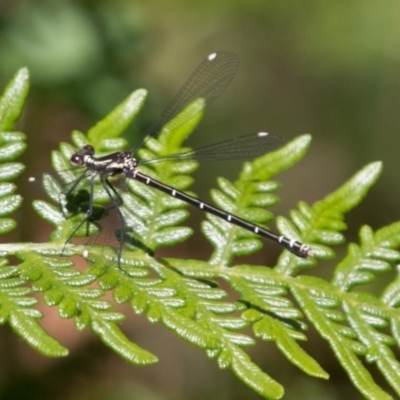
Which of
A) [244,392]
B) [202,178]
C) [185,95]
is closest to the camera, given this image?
[185,95]

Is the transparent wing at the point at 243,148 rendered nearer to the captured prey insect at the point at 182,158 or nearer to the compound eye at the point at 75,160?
the captured prey insect at the point at 182,158

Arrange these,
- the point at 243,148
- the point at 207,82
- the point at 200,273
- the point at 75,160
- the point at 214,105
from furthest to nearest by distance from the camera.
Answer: the point at 214,105 → the point at 207,82 → the point at 243,148 → the point at 75,160 → the point at 200,273

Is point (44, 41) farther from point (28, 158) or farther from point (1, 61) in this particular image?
point (28, 158)

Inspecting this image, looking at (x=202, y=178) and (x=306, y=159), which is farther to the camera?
(x=306, y=159)

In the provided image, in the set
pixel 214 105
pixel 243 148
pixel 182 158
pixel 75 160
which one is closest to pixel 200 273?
pixel 182 158

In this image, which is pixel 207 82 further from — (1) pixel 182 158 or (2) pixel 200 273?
(2) pixel 200 273

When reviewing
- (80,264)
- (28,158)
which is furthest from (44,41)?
(80,264)
